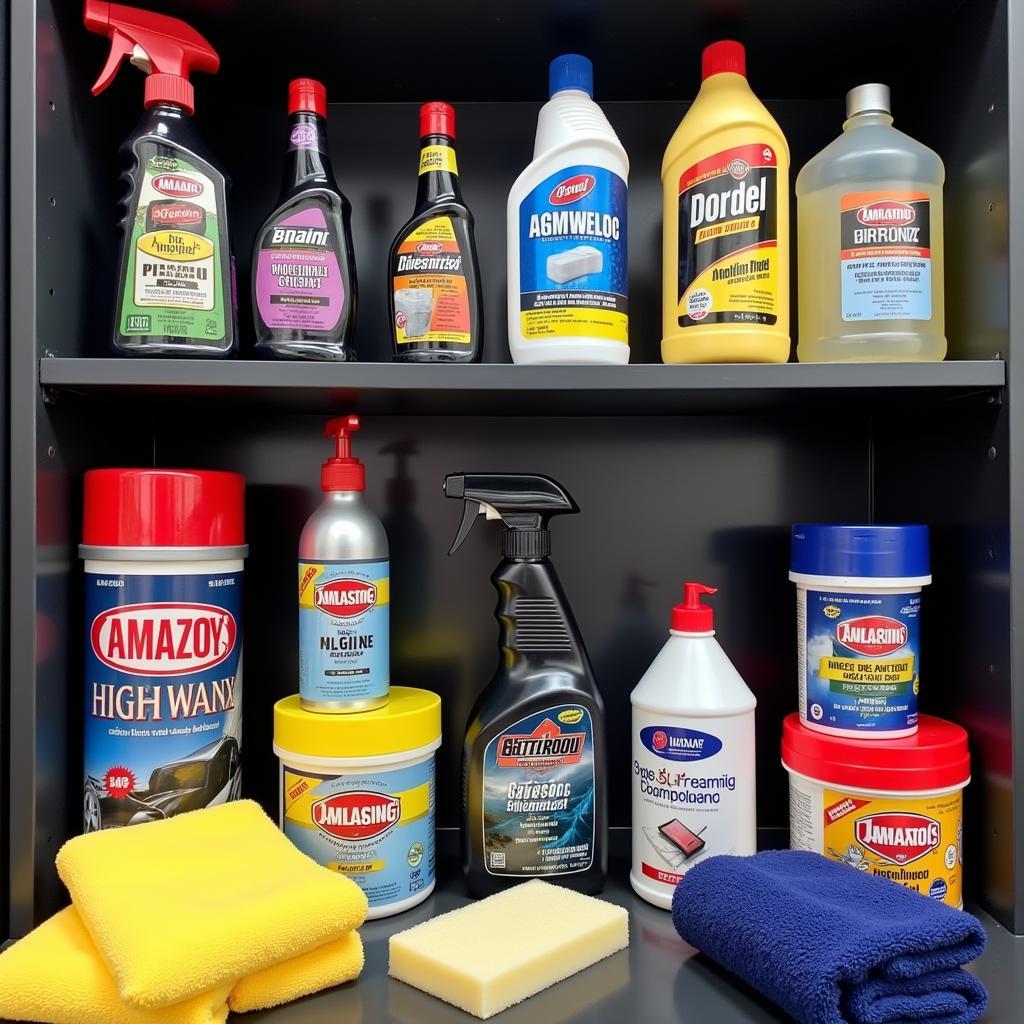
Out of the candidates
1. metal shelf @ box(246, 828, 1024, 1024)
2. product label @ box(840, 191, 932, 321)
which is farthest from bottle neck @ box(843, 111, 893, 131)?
metal shelf @ box(246, 828, 1024, 1024)

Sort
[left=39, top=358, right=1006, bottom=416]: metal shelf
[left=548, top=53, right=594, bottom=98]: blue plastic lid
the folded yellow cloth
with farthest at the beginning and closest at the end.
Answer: [left=548, top=53, right=594, bottom=98]: blue plastic lid
[left=39, top=358, right=1006, bottom=416]: metal shelf
the folded yellow cloth

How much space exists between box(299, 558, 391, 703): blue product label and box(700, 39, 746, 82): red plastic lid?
575mm

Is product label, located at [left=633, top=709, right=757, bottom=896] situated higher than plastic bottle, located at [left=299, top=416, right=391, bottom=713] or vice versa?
plastic bottle, located at [left=299, top=416, right=391, bottom=713]

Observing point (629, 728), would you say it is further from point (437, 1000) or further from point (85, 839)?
point (85, 839)

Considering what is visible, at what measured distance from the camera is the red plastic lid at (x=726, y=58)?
809 mm

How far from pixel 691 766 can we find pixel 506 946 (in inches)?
9.0

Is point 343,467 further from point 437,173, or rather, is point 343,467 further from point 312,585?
point 437,173

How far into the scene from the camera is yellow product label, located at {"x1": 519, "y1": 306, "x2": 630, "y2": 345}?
0.77 meters

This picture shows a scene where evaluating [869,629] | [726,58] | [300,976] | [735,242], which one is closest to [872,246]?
[735,242]

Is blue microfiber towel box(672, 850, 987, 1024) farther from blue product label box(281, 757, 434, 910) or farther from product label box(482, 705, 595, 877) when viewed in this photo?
blue product label box(281, 757, 434, 910)

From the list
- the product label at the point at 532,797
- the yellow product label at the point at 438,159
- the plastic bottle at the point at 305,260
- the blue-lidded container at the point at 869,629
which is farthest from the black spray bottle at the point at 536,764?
the yellow product label at the point at 438,159

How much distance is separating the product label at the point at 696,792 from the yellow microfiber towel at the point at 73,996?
39 cm

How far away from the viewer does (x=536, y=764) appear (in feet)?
2.59

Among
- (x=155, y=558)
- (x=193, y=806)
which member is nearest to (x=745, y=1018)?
(x=193, y=806)
